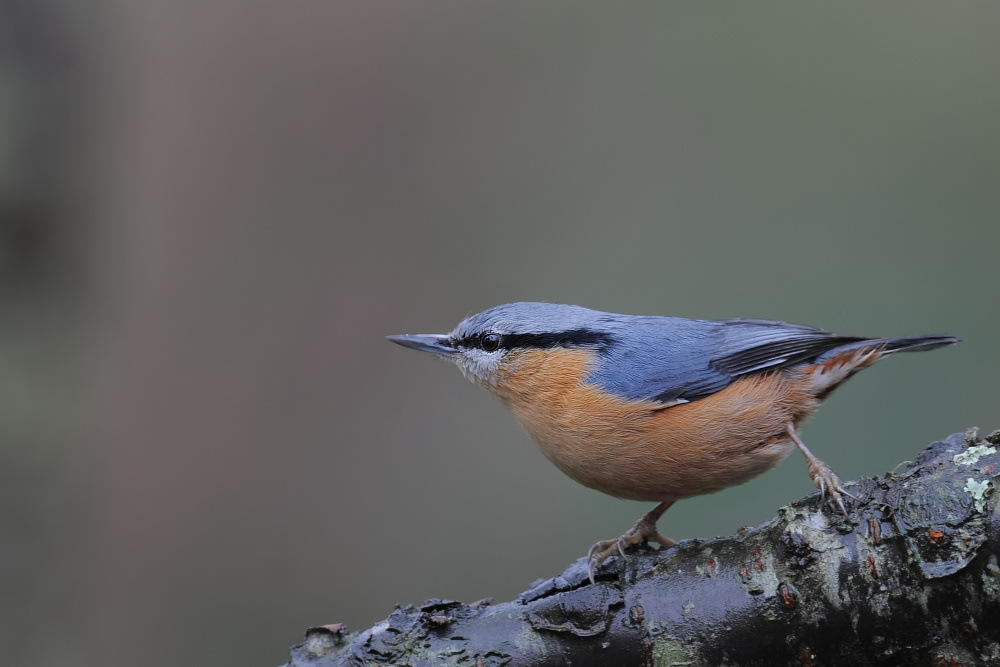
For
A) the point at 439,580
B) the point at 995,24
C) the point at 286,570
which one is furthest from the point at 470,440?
the point at 995,24

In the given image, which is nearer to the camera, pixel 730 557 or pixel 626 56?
pixel 730 557

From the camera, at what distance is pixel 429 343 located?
3287 mm

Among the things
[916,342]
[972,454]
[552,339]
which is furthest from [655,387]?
Answer: [972,454]

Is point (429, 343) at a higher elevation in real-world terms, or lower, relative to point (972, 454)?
higher

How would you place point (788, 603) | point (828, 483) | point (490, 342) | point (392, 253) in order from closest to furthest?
point (788, 603) → point (828, 483) → point (490, 342) → point (392, 253)

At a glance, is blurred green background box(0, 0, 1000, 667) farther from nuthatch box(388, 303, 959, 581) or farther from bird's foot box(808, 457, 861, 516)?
bird's foot box(808, 457, 861, 516)

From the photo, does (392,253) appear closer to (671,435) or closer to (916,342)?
(671,435)

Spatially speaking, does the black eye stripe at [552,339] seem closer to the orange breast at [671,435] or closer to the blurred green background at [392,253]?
the orange breast at [671,435]

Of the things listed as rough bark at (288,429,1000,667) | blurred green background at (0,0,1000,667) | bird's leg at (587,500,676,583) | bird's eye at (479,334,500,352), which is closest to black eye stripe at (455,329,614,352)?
bird's eye at (479,334,500,352)

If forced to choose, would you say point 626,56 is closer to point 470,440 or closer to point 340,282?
point 340,282

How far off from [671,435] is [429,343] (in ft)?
3.74

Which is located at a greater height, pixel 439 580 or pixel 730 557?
pixel 730 557

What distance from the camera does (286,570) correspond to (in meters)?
4.70

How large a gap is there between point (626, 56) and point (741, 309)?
2125 millimetres
